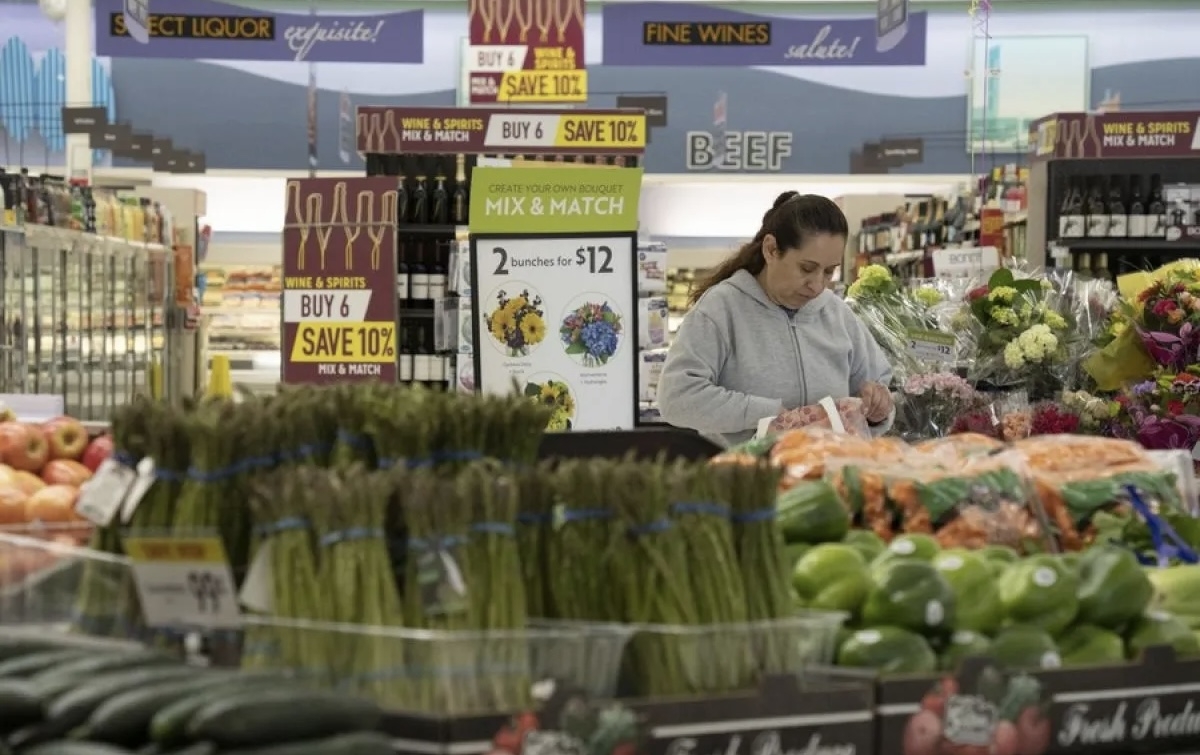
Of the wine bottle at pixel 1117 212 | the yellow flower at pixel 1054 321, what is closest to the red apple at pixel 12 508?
the yellow flower at pixel 1054 321

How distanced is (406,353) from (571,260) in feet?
13.4

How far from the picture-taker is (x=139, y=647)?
6.15 ft

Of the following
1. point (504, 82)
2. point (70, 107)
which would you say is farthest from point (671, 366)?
point (70, 107)

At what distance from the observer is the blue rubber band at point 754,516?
6.43 ft

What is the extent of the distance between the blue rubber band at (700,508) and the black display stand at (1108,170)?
7990 millimetres

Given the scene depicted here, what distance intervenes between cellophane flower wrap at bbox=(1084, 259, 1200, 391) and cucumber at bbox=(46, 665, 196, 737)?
152 inches

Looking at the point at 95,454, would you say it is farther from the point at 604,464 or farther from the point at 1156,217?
the point at 1156,217

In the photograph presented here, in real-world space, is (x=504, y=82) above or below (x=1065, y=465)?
above

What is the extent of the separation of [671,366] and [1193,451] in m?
1.54

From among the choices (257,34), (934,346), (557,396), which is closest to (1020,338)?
(934,346)

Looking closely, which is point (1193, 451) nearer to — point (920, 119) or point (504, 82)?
point (504, 82)

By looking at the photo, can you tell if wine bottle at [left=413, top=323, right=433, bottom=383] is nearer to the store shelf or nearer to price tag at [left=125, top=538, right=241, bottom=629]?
the store shelf

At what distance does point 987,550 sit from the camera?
2471 mm

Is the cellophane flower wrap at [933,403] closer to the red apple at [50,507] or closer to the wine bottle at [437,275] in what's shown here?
the red apple at [50,507]
